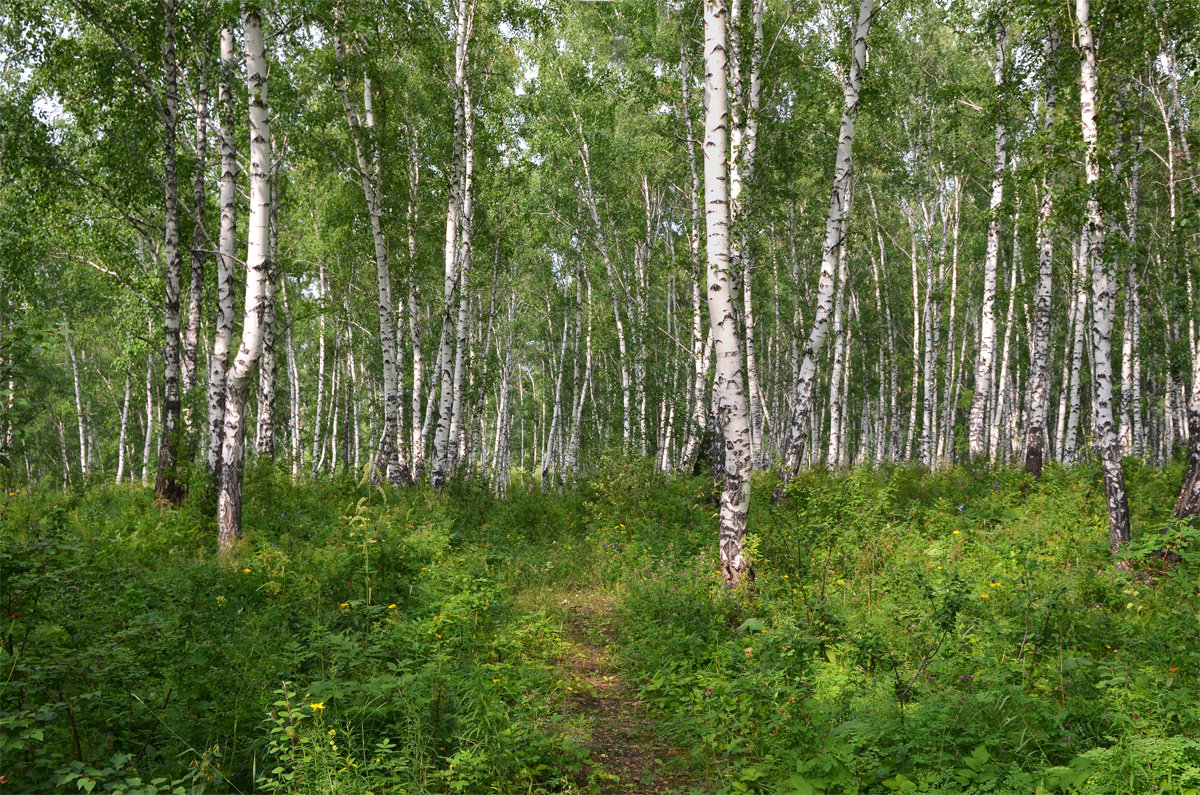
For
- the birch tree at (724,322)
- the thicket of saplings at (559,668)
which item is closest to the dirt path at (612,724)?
the thicket of saplings at (559,668)

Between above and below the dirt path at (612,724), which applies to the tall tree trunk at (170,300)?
above

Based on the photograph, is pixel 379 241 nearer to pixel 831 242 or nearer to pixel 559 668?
pixel 831 242

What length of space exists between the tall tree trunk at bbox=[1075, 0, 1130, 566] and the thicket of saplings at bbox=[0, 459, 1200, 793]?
1.88 feet

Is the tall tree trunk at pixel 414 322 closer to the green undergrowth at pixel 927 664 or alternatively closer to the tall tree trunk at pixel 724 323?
the green undergrowth at pixel 927 664

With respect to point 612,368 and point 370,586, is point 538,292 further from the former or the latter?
point 370,586

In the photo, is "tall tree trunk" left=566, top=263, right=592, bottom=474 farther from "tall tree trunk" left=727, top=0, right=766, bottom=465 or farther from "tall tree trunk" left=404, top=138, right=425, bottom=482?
"tall tree trunk" left=727, top=0, right=766, bottom=465

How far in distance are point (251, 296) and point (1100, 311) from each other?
33.4ft

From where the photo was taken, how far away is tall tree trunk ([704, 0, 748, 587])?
6750 mm

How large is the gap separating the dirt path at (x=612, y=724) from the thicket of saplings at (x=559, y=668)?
7cm

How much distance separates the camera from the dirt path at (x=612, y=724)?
4.05 meters

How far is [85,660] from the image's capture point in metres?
3.62

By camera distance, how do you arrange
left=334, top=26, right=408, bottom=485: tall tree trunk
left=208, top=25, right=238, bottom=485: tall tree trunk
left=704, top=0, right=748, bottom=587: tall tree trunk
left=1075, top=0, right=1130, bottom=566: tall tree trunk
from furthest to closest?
left=334, top=26, right=408, bottom=485: tall tree trunk
left=208, top=25, right=238, bottom=485: tall tree trunk
left=1075, top=0, right=1130, bottom=566: tall tree trunk
left=704, top=0, right=748, bottom=587: tall tree trunk

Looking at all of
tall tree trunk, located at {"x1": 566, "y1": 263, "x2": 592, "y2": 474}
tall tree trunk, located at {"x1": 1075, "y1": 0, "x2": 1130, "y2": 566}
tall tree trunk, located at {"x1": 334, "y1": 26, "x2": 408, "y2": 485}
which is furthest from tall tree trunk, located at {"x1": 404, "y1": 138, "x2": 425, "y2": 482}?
tall tree trunk, located at {"x1": 1075, "y1": 0, "x2": 1130, "y2": 566}

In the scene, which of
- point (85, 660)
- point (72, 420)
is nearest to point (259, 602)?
point (85, 660)
